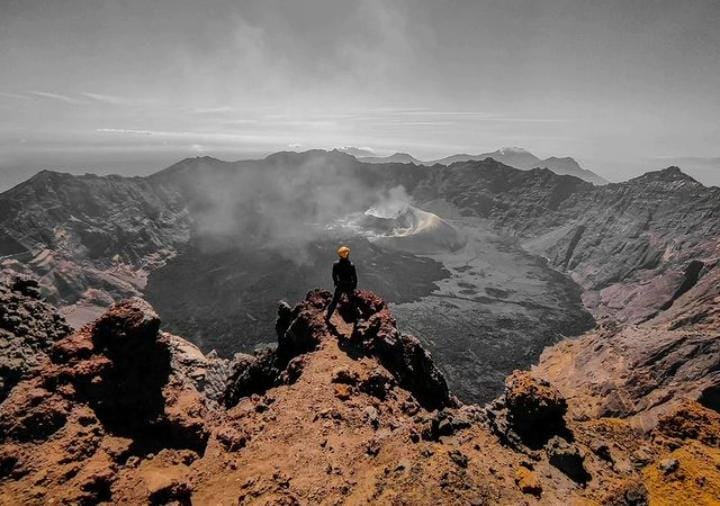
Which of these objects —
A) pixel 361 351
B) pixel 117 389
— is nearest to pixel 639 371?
pixel 361 351

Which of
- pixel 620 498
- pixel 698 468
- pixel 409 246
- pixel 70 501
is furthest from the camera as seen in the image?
pixel 409 246

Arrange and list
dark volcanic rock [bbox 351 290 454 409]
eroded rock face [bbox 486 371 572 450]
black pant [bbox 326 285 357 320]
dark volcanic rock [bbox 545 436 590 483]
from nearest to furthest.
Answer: dark volcanic rock [bbox 545 436 590 483]
eroded rock face [bbox 486 371 572 450]
dark volcanic rock [bbox 351 290 454 409]
black pant [bbox 326 285 357 320]

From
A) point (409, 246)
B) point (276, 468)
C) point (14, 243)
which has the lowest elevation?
point (409, 246)

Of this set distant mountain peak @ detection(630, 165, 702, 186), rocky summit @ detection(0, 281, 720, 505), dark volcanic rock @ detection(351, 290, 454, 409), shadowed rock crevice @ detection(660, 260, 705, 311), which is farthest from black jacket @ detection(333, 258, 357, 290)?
distant mountain peak @ detection(630, 165, 702, 186)

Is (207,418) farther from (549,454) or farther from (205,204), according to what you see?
(205,204)

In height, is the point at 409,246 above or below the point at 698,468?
below

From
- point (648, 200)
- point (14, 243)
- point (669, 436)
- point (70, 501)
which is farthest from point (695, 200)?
point (14, 243)

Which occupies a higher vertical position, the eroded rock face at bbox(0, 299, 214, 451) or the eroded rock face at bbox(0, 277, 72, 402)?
the eroded rock face at bbox(0, 277, 72, 402)

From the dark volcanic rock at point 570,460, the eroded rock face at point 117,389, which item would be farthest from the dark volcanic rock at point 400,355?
the eroded rock face at point 117,389

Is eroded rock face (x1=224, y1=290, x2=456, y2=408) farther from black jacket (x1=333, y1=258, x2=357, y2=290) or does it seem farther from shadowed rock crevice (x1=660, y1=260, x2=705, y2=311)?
shadowed rock crevice (x1=660, y1=260, x2=705, y2=311)
